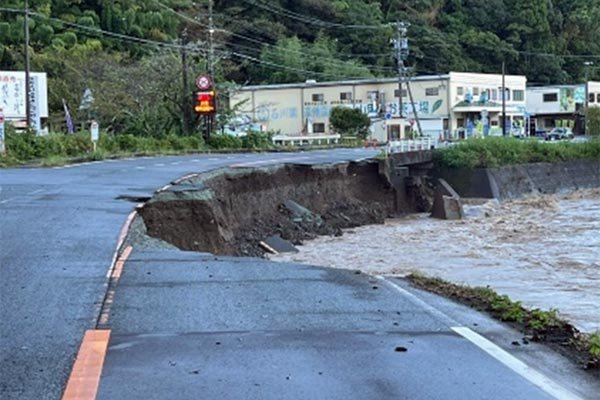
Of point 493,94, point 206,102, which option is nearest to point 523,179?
point 206,102

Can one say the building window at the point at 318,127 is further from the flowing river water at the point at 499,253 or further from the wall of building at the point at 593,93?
the flowing river water at the point at 499,253

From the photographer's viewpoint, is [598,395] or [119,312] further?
[119,312]

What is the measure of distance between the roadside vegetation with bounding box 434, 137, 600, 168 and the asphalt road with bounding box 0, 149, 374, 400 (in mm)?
27448

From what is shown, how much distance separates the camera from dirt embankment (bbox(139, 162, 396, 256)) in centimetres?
2059

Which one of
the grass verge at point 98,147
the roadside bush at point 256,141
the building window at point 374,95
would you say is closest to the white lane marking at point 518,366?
the grass verge at point 98,147

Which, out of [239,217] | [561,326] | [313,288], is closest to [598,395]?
[561,326]

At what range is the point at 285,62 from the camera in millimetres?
96000

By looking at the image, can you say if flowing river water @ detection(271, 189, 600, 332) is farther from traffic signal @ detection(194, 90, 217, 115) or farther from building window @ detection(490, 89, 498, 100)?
building window @ detection(490, 89, 498, 100)

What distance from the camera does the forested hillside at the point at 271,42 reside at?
57781 millimetres

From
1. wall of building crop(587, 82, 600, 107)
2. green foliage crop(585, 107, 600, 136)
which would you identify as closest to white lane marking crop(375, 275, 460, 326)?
green foliage crop(585, 107, 600, 136)

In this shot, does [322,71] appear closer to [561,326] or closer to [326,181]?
[326,181]

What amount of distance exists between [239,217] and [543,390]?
2187 cm

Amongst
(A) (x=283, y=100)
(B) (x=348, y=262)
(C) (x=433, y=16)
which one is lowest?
(B) (x=348, y=262)

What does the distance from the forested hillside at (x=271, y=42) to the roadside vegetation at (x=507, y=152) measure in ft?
52.5
